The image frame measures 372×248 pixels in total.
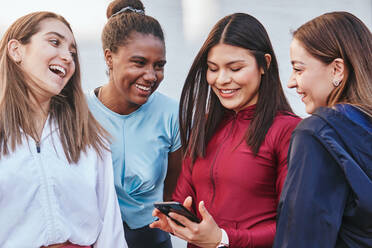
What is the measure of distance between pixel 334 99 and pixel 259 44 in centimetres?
32

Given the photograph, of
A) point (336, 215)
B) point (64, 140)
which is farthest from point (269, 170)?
point (64, 140)

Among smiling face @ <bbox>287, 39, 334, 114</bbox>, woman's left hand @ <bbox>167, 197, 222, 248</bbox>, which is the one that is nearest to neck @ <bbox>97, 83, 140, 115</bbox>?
woman's left hand @ <bbox>167, 197, 222, 248</bbox>

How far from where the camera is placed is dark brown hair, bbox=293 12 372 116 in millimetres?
1198

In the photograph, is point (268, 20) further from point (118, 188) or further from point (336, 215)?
point (336, 215)

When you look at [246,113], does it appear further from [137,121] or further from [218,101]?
[137,121]

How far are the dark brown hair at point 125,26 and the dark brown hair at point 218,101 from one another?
382 millimetres

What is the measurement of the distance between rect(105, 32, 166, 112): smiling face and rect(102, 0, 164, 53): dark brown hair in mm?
25

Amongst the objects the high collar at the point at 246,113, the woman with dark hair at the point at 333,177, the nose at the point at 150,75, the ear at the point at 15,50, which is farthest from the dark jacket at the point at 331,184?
the ear at the point at 15,50

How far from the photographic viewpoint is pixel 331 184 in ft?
3.65

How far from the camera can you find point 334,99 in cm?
125

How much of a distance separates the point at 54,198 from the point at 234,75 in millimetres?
668

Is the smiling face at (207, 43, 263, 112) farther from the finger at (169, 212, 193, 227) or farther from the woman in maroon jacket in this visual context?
the finger at (169, 212, 193, 227)

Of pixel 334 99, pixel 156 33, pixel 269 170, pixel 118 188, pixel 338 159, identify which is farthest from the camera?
pixel 156 33

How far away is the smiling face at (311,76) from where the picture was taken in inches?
50.4
